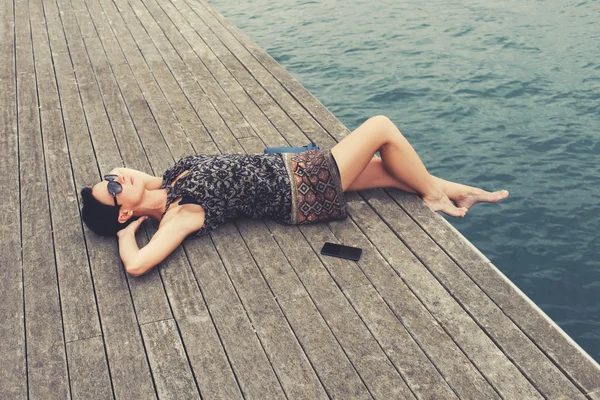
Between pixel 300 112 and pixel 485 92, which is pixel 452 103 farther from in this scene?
pixel 300 112

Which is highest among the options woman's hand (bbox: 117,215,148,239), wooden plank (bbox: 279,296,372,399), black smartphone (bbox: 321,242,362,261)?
black smartphone (bbox: 321,242,362,261)

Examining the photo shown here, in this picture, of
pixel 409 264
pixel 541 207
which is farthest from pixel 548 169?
pixel 409 264

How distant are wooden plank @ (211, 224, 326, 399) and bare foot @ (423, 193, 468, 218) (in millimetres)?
1232

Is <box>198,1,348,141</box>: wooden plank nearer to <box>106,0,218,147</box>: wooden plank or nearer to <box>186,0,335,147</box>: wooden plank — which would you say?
<box>186,0,335,147</box>: wooden plank

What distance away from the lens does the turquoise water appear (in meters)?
5.48

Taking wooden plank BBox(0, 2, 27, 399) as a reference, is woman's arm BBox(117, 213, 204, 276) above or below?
above

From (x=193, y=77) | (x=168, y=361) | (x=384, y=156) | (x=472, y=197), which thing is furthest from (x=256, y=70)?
(x=168, y=361)

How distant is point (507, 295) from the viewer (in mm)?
3471

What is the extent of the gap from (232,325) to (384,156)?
5.17 feet

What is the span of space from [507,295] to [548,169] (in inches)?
145

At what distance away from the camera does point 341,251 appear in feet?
12.6

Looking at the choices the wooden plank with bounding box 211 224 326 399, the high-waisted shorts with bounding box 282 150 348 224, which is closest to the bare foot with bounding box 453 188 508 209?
the high-waisted shorts with bounding box 282 150 348 224

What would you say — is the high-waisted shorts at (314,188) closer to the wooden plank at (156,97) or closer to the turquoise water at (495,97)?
the wooden plank at (156,97)

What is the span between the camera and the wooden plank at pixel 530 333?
9.71 feet
